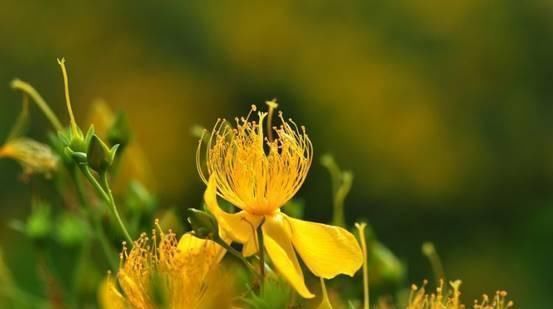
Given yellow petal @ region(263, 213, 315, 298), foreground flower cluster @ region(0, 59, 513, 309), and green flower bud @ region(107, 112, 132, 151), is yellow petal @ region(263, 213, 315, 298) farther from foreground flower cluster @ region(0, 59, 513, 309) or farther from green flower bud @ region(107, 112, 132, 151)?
green flower bud @ region(107, 112, 132, 151)

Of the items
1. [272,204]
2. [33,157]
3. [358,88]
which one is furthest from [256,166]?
[358,88]

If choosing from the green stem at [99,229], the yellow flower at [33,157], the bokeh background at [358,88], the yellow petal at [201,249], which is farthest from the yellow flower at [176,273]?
the bokeh background at [358,88]

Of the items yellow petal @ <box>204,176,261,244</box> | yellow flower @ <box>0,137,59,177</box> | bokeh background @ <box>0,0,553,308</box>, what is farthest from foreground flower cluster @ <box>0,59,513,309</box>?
bokeh background @ <box>0,0,553,308</box>

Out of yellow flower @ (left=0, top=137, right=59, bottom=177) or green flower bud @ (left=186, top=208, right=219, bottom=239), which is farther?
yellow flower @ (left=0, top=137, right=59, bottom=177)

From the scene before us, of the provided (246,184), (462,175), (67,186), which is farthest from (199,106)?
(246,184)

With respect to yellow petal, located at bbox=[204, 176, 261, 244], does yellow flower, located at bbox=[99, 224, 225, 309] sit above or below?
below

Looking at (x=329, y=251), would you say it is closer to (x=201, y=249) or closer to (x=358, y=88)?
(x=201, y=249)

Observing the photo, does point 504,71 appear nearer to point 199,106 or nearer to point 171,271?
point 199,106
